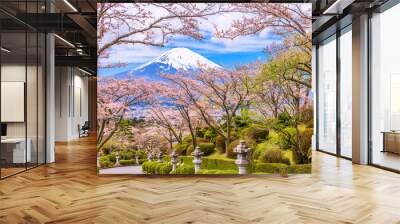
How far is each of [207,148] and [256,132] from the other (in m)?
0.83

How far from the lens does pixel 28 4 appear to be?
6867mm

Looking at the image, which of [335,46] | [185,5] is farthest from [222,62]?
[335,46]

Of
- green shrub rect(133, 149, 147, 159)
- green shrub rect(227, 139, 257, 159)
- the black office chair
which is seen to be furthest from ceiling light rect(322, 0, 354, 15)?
the black office chair

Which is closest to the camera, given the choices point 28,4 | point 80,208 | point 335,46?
point 80,208

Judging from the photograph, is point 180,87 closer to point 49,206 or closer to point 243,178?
point 243,178

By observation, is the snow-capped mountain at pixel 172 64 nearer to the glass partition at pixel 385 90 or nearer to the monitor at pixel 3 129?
the monitor at pixel 3 129

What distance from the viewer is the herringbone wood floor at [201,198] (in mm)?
3949

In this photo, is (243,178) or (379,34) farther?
(379,34)

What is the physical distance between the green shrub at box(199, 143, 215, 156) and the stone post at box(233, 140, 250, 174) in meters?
0.37

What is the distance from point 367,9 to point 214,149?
3995 mm

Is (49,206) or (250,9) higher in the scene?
(250,9)

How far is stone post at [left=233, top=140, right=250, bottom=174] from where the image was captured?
6426mm

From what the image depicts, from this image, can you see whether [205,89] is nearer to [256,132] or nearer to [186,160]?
[256,132]

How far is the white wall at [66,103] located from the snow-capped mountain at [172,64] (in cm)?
973
